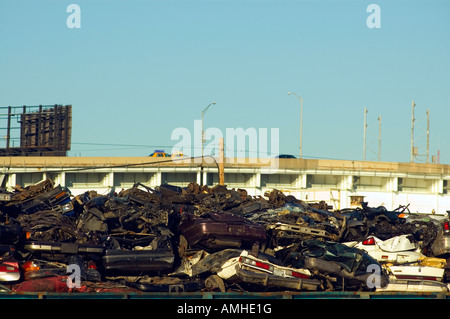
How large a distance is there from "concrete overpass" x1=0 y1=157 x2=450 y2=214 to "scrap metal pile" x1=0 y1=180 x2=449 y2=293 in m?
36.2

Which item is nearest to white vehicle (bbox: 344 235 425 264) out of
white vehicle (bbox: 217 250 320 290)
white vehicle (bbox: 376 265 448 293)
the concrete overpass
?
white vehicle (bbox: 376 265 448 293)

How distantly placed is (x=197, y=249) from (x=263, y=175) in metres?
47.0

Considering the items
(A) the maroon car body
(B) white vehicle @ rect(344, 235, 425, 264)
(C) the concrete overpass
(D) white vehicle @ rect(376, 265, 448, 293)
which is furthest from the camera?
(C) the concrete overpass

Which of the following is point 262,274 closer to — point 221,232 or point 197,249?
point 221,232

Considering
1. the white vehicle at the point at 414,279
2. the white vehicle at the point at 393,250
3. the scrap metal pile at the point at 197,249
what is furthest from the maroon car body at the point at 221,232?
the white vehicle at the point at 414,279

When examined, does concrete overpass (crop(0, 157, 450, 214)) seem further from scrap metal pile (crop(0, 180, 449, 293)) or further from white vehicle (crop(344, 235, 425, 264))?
white vehicle (crop(344, 235, 425, 264))

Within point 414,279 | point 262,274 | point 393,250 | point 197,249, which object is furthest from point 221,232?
point 414,279

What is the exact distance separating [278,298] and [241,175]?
170 ft

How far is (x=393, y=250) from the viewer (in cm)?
1936

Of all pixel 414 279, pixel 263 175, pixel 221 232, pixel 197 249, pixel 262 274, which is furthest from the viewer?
pixel 263 175

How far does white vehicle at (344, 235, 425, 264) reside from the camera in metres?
19.3

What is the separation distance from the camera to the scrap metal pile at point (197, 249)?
16766 mm

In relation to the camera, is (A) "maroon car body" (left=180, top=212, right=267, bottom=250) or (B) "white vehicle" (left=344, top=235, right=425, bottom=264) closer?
(A) "maroon car body" (left=180, top=212, right=267, bottom=250)
